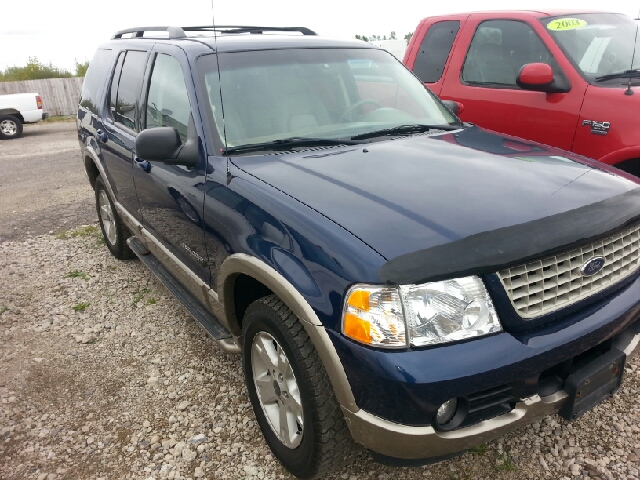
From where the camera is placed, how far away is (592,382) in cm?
199

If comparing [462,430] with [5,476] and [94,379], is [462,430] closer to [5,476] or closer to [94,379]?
[5,476]

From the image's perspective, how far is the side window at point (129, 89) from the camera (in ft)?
12.0

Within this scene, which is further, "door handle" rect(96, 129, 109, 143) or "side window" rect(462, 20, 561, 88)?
"side window" rect(462, 20, 561, 88)

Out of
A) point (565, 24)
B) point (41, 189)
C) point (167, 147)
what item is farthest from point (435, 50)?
point (41, 189)

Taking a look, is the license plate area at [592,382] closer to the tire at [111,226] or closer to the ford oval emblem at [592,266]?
the ford oval emblem at [592,266]

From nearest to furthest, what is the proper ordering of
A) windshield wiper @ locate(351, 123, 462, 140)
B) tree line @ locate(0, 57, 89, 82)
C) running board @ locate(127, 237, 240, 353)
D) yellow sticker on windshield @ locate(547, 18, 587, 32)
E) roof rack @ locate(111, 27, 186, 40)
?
running board @ locate(127, 237, 240, 353)
windshield wiper @ locate(351, 123, 462, 140)
roof rack @ locate(111, 27, 186, 40)
yellow sticker on windshield @ locate(547, 18, 587, 32)
tree line @ locate(0, 57, 89, 82)

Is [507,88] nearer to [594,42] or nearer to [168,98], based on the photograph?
[594,42]

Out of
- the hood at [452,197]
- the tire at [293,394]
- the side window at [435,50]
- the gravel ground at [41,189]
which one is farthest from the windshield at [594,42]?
the gravel ground at [41,189]

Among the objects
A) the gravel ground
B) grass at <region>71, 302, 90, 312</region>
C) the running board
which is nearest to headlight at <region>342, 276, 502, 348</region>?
the running board

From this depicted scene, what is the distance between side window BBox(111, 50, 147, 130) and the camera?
3.67 metres

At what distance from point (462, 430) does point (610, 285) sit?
899mm

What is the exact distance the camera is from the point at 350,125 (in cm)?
301

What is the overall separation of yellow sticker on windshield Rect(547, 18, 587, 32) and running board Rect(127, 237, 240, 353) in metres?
3.58

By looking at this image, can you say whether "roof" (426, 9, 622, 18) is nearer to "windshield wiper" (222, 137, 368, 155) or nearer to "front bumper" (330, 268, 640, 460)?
"windshield wiper" (222, 137, 368, 155)
